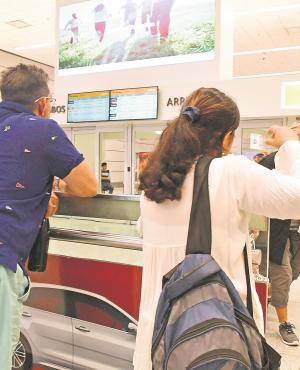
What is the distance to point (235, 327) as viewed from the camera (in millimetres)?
945

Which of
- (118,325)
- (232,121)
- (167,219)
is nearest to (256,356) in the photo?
(167,219)

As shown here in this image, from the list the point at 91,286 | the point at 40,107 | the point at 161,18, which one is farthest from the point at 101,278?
the point at 161,18

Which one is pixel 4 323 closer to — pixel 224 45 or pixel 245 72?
pixel 224 45

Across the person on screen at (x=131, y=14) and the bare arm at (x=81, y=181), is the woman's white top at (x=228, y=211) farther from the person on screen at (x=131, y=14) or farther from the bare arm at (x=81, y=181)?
the person on screen at (x=131, y=14)

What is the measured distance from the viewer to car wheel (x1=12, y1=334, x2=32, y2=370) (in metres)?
2.23

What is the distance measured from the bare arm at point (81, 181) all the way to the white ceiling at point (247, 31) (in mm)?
6296

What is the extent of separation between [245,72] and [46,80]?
10794 mm

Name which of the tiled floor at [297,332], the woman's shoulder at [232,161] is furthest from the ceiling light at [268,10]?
the woman's shoulder at [232,161]

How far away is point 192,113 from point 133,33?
3999 mm

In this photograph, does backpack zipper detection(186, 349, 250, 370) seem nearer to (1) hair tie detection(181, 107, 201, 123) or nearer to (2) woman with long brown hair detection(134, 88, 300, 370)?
(2) woman with long brown hair detection(134, 88, 300, 370)

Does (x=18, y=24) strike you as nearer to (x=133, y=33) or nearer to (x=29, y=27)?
(x=29, y=27)

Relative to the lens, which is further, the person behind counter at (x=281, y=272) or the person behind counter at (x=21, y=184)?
the person behind counter at (x=281, y=272)

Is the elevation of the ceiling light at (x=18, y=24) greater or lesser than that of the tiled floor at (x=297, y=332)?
greater

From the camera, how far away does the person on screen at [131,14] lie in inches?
187
